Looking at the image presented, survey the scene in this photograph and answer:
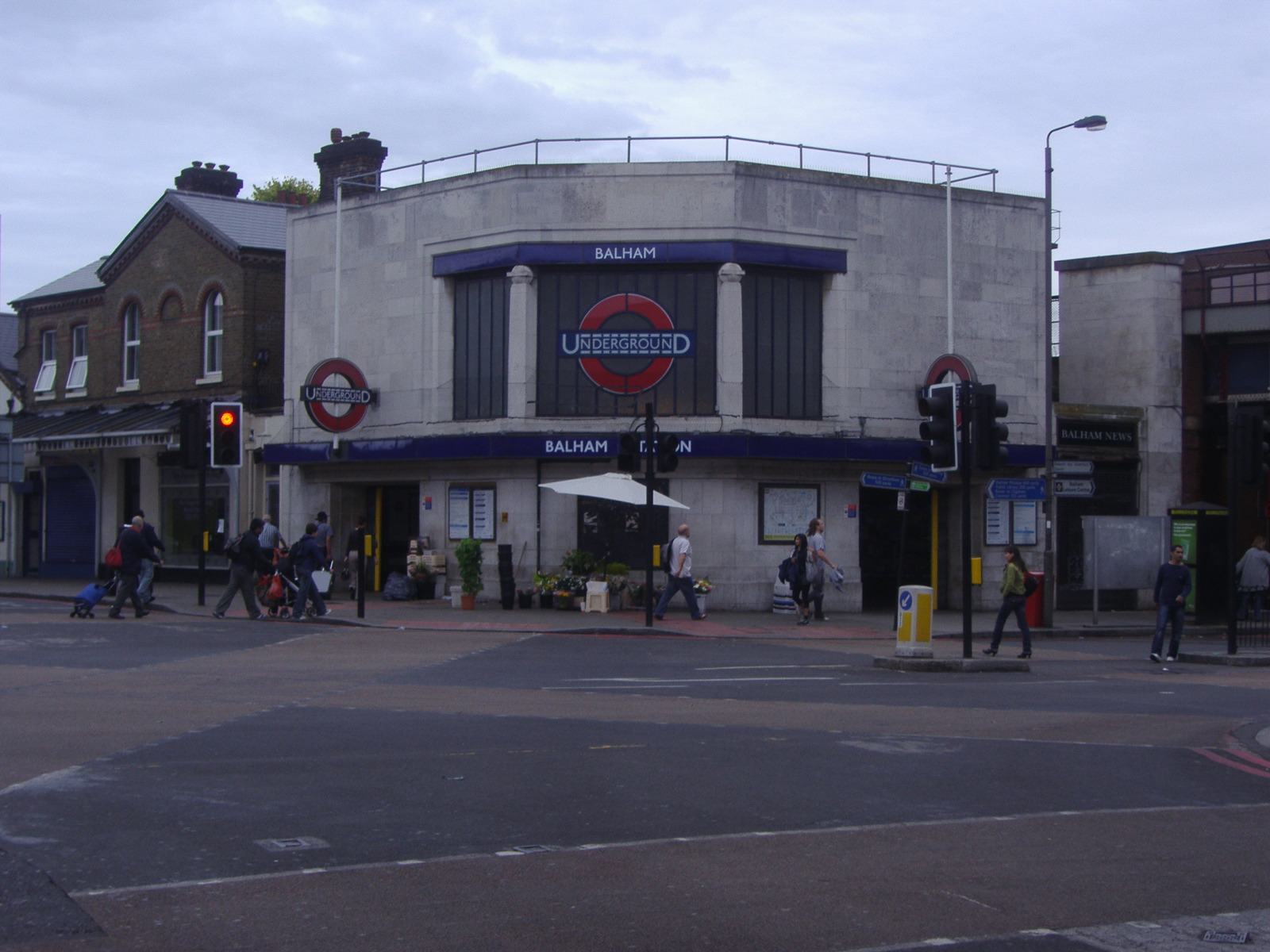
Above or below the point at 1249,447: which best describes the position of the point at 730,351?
above

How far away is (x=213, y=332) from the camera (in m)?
32.3

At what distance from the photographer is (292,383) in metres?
29.7

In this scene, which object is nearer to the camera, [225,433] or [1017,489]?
[1017,489]

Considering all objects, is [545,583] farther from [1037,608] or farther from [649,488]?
[1037,608]

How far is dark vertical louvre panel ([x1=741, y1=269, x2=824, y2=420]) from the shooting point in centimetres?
2617

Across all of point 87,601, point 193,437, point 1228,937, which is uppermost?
point 193,437

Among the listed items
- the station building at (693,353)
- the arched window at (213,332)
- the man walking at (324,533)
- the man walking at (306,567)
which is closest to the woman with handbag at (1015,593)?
the station building at (693,353)

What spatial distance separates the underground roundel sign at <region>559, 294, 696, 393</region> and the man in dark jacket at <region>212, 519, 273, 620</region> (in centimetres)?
700

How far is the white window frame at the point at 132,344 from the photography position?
3422 centimetres

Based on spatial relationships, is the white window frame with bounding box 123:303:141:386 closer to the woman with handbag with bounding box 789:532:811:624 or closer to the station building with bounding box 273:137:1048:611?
the station building with bounding box 273:137:1048:611

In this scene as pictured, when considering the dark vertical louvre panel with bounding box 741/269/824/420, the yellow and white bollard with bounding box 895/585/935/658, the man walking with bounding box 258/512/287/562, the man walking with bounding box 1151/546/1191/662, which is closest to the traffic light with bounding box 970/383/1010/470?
the yellow and white bollard with bounding box 895/585/935/658

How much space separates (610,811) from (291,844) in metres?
1.89

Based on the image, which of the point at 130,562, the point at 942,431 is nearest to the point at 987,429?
the point at 942,431

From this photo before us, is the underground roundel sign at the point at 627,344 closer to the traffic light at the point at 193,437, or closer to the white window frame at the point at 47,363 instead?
the traffic light at the point at 193,437
